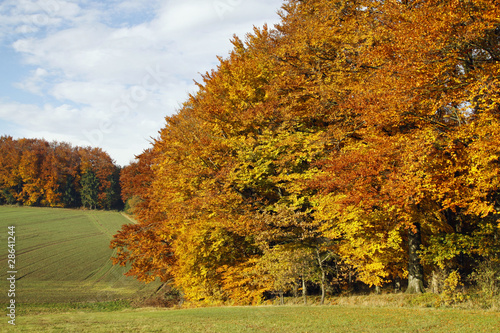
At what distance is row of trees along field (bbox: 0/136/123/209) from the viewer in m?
79.4

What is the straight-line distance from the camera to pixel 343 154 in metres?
16.1

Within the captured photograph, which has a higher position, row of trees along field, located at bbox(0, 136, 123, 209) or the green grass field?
row of trees along field, located at bbox(0, 136, 123, 209)

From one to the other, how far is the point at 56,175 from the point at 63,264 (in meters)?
50.3

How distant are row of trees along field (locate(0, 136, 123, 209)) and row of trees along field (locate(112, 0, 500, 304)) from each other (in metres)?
64.3

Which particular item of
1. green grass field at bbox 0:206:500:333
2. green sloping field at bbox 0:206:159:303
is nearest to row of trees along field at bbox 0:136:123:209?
green grass field at bbox 0:206:500:333

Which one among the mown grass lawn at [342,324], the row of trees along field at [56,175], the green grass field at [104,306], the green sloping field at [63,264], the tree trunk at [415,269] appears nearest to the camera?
the mown grass lawn at [342,324]

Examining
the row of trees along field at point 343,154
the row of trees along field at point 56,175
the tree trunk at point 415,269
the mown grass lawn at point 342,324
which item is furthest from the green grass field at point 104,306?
the row of trees along field at point 56,175

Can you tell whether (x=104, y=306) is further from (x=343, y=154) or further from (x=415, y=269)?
(x=415, y=269)

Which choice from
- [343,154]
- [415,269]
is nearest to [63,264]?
[343,154]

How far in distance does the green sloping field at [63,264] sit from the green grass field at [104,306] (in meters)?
0.08

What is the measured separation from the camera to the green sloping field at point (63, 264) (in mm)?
30891

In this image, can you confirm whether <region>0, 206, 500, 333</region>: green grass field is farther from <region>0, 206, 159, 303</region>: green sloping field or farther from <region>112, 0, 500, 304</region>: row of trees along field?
<region>112, 0, 500, 304</region>: row of trees along field

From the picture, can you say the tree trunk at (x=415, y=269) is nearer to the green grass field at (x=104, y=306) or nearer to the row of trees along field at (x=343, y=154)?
the row of trees along field at (x=343, y=154)

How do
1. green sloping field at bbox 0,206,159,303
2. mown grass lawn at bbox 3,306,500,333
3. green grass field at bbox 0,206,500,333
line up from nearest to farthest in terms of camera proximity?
Result: 1. mown grass lawn at bbox 3,306,500,333
2. green grass field at bbox 0,206,500,333
3. green sloping field at bbox 0,206,159,303
